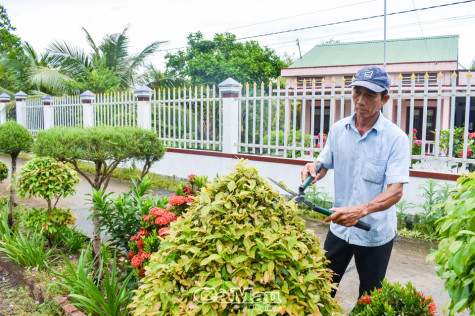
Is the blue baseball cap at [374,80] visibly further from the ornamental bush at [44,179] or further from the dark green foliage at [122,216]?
the ornamental bush at [44,179]

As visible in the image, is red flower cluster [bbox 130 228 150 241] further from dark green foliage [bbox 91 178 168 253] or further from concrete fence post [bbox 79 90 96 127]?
concrete fence post [bbox 79 90 96 127]

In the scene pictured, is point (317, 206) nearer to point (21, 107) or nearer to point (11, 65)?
point (21, 107)

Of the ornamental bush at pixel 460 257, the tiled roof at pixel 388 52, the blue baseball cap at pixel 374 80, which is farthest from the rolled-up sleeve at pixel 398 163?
the tiled roof at pixel 388 52

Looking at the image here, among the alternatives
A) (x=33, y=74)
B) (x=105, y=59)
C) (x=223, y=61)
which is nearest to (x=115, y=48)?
(x=105, y=59)

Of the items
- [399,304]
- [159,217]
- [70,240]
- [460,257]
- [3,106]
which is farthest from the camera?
[3,106]

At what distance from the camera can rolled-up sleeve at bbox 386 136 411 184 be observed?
7.52 ft

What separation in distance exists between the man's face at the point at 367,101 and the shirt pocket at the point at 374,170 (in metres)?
0.27

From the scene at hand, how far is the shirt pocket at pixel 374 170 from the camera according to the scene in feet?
7.95

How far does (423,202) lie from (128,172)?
6.86 metres

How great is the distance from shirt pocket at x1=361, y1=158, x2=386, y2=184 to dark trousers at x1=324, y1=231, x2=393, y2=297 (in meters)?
0.41

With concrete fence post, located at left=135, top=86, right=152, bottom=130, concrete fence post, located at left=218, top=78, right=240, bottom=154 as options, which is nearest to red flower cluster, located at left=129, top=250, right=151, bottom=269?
concrete fence post, located at left=218, top=78, right=240, bottom=154

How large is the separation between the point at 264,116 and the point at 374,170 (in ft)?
17.2

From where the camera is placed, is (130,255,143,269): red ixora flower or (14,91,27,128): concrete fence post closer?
(130,255,143,269): red ixora flower

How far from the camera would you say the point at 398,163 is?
7.64 feet
